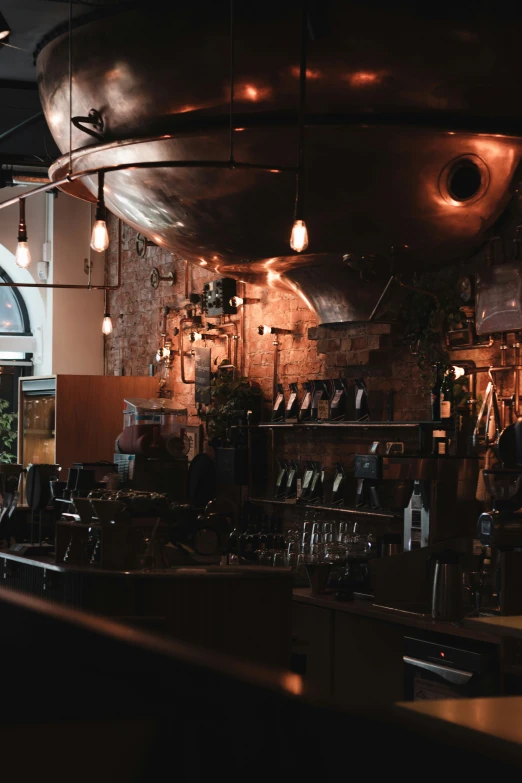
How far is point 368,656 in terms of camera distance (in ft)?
16.1

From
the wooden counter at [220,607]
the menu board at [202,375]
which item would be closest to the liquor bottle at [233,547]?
the wooden counter at [220,607]

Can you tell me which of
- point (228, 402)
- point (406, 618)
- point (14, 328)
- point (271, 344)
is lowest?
point (406, 618)

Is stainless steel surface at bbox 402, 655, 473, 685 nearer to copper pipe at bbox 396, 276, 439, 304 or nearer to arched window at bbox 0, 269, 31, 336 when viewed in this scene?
copper pipe at bbox 396, 276, 439, 304

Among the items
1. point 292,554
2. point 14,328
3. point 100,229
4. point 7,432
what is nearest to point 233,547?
point 292,554

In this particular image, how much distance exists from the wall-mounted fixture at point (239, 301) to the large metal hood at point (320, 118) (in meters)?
2.01

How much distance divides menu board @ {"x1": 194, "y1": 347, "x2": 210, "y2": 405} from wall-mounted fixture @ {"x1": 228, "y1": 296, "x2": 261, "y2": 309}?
54cm

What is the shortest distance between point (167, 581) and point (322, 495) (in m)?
2.38

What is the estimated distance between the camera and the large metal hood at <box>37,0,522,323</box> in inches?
198

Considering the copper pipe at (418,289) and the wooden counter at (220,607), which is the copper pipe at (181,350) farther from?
the wooden counter at (220,607)

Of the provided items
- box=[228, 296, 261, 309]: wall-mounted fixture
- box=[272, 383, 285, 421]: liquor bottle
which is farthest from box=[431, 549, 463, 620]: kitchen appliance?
box=[228, 296, 261, 309]: wall-mounted fixture

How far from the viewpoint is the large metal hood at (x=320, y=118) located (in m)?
5.02

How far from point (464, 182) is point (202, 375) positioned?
3532mm

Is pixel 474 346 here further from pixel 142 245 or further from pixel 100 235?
pixel 142 245

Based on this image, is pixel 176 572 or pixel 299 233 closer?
pixel 299 233
